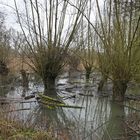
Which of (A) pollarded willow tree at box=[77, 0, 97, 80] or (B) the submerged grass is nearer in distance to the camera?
(B) the submerged grass

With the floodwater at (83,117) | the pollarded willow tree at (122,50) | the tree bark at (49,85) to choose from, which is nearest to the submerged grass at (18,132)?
the floodwater at (83,117)

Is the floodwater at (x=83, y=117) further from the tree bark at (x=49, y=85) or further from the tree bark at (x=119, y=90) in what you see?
the tree bark at (x=49, y=85)

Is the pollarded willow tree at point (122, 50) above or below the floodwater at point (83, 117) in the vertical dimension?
above

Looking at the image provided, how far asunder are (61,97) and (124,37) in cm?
422

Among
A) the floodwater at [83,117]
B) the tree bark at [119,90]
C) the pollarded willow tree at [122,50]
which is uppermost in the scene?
the pollarded willow tree at [122,50]

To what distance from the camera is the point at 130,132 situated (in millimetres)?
8711

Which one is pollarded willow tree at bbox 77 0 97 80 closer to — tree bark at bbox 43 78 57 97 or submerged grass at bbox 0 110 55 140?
tree bark at bbox 43 78 57 97

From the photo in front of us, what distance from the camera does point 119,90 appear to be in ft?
49.8

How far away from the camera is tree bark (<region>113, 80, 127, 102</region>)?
49.2ft

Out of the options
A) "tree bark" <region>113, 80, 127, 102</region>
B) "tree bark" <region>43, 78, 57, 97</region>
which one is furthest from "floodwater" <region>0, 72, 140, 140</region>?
"tree bark" <region>43, 78, 57, 97</region>

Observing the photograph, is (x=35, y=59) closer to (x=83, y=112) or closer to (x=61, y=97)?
(x=61, y=97)

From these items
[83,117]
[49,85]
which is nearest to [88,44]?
[49,85]

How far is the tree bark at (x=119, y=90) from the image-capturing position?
15.0m

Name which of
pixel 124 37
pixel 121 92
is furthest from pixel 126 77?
pixel 124 37
